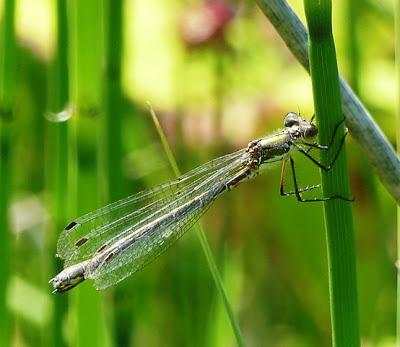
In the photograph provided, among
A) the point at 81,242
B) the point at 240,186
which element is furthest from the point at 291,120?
the point at 240,186

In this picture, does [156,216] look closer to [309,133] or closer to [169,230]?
[169,230]

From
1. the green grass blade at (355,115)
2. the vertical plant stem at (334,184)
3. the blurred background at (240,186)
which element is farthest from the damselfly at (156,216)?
the vertical plant stem at (334,184)

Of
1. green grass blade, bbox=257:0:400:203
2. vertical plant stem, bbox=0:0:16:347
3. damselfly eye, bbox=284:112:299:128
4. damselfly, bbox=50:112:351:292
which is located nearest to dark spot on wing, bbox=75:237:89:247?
damselfly, bbox=50:112:351:292

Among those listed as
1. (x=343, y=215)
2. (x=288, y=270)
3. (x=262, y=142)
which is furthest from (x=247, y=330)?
(x=343, y=215)

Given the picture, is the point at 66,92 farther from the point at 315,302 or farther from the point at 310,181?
the point at 315,302

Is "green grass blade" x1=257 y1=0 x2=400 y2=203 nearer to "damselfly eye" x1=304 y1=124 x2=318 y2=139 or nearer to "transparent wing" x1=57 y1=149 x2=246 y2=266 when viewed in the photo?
"damselfly eye" x1=304 y1=124 x2=318 y2=139
